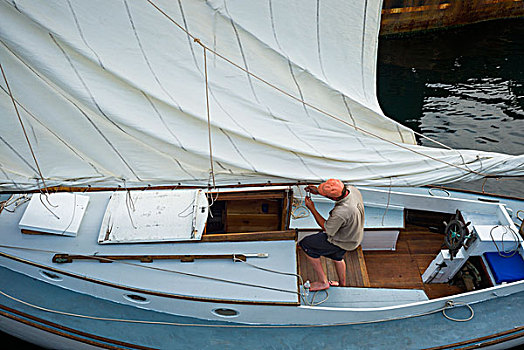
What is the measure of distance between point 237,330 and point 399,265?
2151 mm

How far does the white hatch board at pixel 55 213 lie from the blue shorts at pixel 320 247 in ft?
8.04

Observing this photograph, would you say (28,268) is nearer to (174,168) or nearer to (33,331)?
(33,331)

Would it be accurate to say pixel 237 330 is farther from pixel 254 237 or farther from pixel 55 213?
pixel 55 213

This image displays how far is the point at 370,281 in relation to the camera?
5180mm

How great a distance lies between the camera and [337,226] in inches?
156

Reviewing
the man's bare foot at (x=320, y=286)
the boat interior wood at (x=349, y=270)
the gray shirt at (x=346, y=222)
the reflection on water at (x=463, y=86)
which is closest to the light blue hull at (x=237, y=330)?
the man's bare foot at (x=320, y=286)

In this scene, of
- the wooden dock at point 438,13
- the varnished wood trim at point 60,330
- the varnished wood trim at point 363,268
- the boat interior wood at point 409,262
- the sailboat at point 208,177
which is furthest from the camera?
the wooden dock at point 438,13

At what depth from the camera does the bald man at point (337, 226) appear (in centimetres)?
392

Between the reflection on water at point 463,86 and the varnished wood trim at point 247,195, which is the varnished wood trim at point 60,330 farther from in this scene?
the reflection on water at point 463,86

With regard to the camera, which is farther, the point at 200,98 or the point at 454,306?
the point at 454,306

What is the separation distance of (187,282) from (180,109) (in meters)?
1.70

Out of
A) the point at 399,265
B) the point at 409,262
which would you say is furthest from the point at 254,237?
the point at 409,262

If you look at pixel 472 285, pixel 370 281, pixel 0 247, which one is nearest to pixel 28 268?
pixel 0 247

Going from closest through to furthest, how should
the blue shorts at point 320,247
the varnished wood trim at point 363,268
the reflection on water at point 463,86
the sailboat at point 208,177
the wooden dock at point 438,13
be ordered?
1. the sailboat at point 208,177
2. the blue shorts at point 320,247
3. the varnished wood trim at point 363,268
4. the reflection on water at point 463,86
5. the wooden dock at point 438,13
